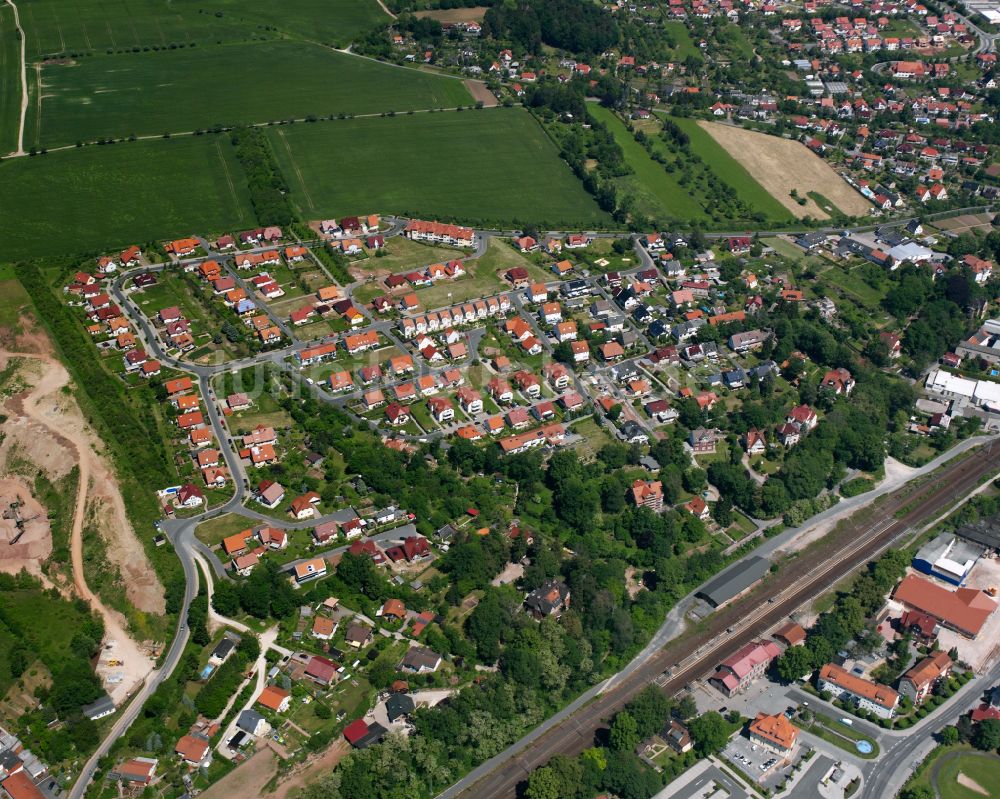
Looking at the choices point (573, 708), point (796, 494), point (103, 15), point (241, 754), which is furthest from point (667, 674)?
point (103, 15)

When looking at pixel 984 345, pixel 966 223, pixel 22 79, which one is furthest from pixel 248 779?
pixel 22 79

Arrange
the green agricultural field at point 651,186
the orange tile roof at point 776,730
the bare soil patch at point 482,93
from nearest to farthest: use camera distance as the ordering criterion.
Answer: the orange tile roof at point 776,730, the green agricultural field at point 651,186, the bare soil patch at point 482,93

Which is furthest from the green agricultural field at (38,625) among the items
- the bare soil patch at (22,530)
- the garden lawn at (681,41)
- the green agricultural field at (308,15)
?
the garden lawn at (681,41)

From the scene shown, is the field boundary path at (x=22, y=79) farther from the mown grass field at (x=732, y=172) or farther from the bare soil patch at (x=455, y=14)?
the mown grass field at (x=732, y=172)

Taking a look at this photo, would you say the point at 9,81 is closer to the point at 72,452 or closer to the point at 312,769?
the point at 72,452

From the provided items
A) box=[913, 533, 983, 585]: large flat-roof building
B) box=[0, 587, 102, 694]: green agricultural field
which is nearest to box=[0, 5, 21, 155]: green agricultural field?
box=[0, 587, 102, 694]: green agricultural field

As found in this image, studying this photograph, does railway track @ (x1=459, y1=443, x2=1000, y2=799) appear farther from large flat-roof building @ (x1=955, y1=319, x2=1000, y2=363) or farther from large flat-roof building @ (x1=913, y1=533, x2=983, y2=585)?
large flat-roof building @ (x1=955, y1=319, x2=1000, y2=363)
